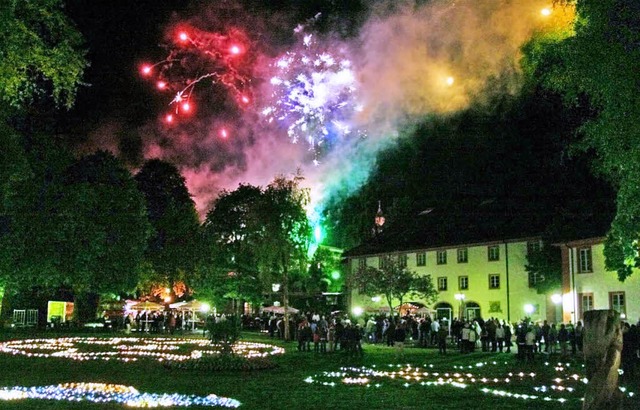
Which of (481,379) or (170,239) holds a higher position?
(170,239)

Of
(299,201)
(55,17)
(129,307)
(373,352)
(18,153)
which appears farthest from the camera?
(129,307)

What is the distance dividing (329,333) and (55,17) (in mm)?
22982

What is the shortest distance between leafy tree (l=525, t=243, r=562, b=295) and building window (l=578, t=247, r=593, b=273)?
3.67 metres

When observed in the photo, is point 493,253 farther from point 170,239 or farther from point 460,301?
point 170,239

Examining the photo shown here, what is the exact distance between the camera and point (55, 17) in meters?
13.9

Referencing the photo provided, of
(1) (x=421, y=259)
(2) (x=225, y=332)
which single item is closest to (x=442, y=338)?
(2) (x=225, y=332)

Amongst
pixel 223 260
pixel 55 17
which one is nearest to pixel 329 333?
pixel 55 17

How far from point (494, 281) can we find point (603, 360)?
4468 centimetres

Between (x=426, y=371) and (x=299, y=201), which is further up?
(x=299, y=201)

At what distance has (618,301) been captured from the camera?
38406 millimetres

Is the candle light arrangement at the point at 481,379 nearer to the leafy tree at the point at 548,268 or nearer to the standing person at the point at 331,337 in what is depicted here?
the standing person at the point at 331,337

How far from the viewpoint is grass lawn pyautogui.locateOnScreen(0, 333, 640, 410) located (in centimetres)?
1570

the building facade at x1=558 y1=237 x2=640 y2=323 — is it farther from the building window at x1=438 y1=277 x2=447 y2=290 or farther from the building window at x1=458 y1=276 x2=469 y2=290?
the building window at x1=438 y1=277 x2=447 y2=290

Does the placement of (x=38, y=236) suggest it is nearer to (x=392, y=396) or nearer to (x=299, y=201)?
(x=299, y=201)
